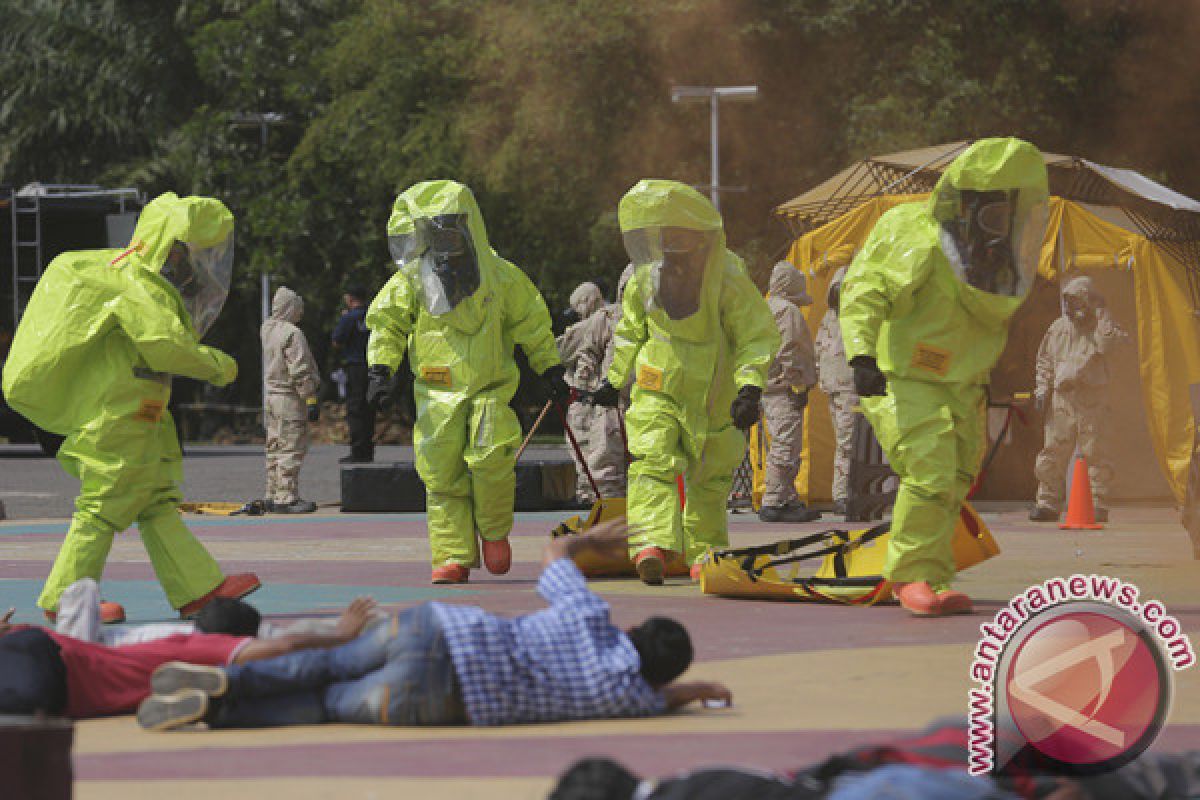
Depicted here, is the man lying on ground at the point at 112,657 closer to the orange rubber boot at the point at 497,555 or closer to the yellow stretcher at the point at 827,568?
the yellow stretcher at the point at 827,568

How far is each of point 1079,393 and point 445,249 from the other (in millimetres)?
6661

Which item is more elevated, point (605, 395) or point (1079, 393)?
point (605, 395)

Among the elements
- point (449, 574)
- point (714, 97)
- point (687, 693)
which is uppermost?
point (714, 97)

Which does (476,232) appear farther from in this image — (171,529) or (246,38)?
(246,38)

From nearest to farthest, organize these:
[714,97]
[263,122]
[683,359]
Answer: [683,359] < [714,97] < [263,122]

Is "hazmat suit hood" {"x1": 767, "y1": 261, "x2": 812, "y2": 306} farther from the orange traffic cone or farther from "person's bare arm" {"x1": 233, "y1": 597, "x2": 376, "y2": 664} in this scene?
"person's bare arm" {"x1": 233, "y1": 597, "x2": 376, "y2": 664}

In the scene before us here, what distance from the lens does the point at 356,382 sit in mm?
19938

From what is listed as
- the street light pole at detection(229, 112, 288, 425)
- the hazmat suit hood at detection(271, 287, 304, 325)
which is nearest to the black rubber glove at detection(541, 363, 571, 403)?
the hazmat suit hood at detection(271, 287, 304, 325)

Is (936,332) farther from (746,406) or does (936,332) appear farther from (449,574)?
(449,574)

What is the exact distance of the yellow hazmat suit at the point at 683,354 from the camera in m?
10.5

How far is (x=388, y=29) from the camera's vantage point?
→ 33688 millimetres

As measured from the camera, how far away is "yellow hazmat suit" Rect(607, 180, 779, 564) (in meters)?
10.5

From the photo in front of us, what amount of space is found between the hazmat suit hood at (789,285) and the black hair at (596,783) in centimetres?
1210

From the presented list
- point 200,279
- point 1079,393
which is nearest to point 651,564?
point 200,279
